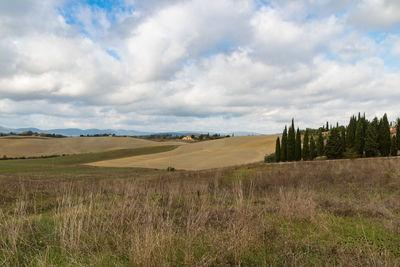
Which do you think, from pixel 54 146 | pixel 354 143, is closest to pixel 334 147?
pixel 354 143

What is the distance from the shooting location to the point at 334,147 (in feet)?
157

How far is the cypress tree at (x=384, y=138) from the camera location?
45219 millimetres

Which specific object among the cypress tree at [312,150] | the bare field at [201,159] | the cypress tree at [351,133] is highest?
the cypress tree at [351,133]

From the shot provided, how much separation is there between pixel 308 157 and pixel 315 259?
162ft

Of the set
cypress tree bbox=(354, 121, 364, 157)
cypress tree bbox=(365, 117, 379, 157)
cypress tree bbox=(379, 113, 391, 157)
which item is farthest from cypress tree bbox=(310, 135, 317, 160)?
cypress tree bbox=(379, 113, 391, 157)

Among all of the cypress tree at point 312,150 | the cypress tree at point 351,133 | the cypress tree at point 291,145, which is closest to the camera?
the cypress tree at point 351,133

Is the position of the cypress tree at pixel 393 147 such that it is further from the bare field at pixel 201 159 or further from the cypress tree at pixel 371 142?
the bare field at pixel 201 159

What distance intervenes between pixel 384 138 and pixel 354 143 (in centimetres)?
504

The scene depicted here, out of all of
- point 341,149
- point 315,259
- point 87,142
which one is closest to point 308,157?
point 341,149

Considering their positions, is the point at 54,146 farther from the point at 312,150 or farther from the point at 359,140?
the point at 359,140

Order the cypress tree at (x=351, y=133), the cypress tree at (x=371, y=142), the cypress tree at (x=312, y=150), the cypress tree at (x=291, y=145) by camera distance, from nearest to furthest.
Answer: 1. the cypress tree at (x=371, y=142)
2. the cypress tree at (x=351, y=133)
3. the cypress tree at (x=291, y=145)
4. the cypress tree at (x=312, y=150)

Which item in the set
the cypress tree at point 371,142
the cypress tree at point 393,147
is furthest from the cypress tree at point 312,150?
the cypress tree at point 393,147

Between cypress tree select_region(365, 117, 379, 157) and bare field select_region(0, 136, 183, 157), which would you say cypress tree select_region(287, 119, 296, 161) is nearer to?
cypress tree select_region(365, 117, 379, 157)

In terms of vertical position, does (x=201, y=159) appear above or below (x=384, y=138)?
below
